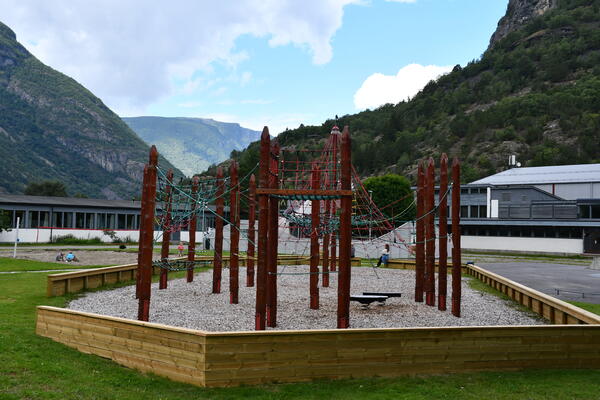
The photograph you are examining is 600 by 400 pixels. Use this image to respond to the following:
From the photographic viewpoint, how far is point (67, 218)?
6494 cm

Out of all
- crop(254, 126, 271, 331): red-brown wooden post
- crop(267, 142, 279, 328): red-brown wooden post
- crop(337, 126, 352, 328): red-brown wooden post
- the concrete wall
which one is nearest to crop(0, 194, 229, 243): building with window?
the concrete wall

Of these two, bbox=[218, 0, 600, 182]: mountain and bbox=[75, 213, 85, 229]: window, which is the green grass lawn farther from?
bbox=[218, 0, 600, 182]: mountain

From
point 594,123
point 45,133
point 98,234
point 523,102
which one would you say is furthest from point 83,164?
point 594,123

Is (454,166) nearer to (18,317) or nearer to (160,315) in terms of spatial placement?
(160,315)

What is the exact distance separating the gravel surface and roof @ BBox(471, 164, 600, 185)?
50.5 m

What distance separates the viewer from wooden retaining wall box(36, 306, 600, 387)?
30.1 ft

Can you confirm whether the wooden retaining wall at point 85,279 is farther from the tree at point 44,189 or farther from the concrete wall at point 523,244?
the tree at point 44,189

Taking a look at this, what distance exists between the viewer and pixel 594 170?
66438 mm

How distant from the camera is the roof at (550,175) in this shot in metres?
65.0

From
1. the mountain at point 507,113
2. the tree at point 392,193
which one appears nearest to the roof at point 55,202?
the mountain at point 507,113

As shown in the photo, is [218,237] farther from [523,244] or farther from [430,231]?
[523,244]

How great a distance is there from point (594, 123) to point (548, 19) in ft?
259

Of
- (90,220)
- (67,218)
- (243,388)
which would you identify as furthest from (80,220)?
(243,388)

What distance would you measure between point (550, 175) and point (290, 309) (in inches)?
2509
